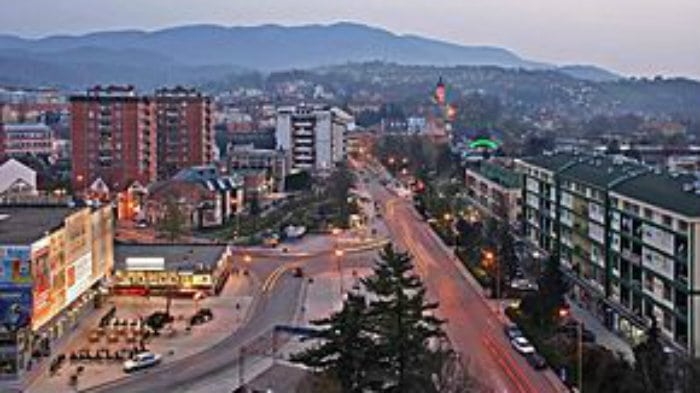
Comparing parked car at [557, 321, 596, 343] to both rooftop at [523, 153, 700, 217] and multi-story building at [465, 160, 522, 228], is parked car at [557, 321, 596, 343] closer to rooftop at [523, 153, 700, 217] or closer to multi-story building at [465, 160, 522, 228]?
rooftop at [523, 153, 700, 217]

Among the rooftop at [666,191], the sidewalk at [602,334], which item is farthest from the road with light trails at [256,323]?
the rooftop at [666,191]

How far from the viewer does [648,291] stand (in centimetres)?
1470

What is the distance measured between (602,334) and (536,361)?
2.34 meters

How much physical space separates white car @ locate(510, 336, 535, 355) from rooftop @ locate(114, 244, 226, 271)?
7082 mm

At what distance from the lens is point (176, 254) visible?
67.9 ft

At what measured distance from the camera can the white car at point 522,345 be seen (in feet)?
47.5

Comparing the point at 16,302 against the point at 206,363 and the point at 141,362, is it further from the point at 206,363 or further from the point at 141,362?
the point at 206,363

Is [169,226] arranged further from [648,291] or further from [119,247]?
[648,291]

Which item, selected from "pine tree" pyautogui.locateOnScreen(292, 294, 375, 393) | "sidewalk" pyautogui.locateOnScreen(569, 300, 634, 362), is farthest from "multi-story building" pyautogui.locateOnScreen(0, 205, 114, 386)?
"sidewalk" pyautogui.locateOnScreen(569, 300, 634, 362)

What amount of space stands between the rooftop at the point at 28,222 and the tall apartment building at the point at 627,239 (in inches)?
364

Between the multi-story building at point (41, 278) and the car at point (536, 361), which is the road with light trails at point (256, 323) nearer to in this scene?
the multi-story building at point (41, 278)

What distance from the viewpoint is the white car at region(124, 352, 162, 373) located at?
1390cm

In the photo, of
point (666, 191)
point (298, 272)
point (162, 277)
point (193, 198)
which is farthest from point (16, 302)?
point (193, 198)

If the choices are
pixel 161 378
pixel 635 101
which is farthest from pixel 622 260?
pixel 635 101
